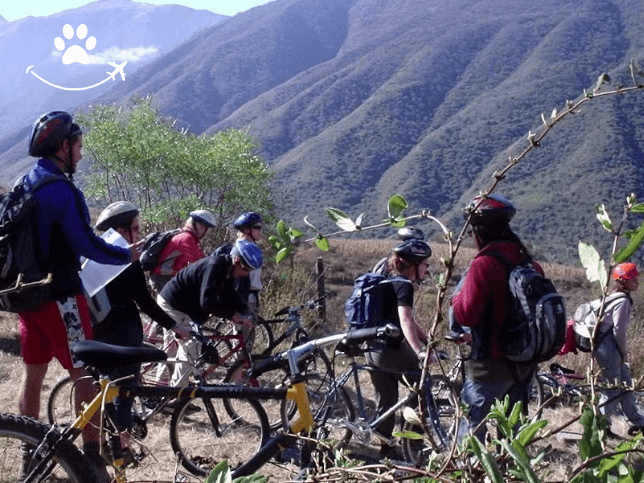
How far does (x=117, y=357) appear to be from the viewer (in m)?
2.95

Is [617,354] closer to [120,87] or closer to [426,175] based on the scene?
[426,175]

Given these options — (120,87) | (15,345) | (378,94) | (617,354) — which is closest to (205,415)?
(617,354)

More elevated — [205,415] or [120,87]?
[205,415]

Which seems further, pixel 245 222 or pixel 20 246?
pixel 245 222

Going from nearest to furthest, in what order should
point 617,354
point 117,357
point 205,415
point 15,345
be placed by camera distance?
point 117,357 < point 205,415 < point 617,354 < point 15,345

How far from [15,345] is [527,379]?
20.7 feet

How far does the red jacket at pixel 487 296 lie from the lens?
3.48 metres

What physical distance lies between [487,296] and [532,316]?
201 millimetres

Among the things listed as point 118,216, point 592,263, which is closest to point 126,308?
point 118,216

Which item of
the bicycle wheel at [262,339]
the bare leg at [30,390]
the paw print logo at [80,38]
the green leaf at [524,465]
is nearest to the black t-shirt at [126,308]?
the bare leg at [30,390]

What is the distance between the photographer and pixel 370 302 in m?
4.75

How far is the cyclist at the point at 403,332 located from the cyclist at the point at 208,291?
111 centimetres

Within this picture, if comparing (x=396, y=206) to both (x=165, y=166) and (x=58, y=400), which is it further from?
(x=165, y=166)

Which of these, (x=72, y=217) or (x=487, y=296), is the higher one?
(x=72, y=217)
